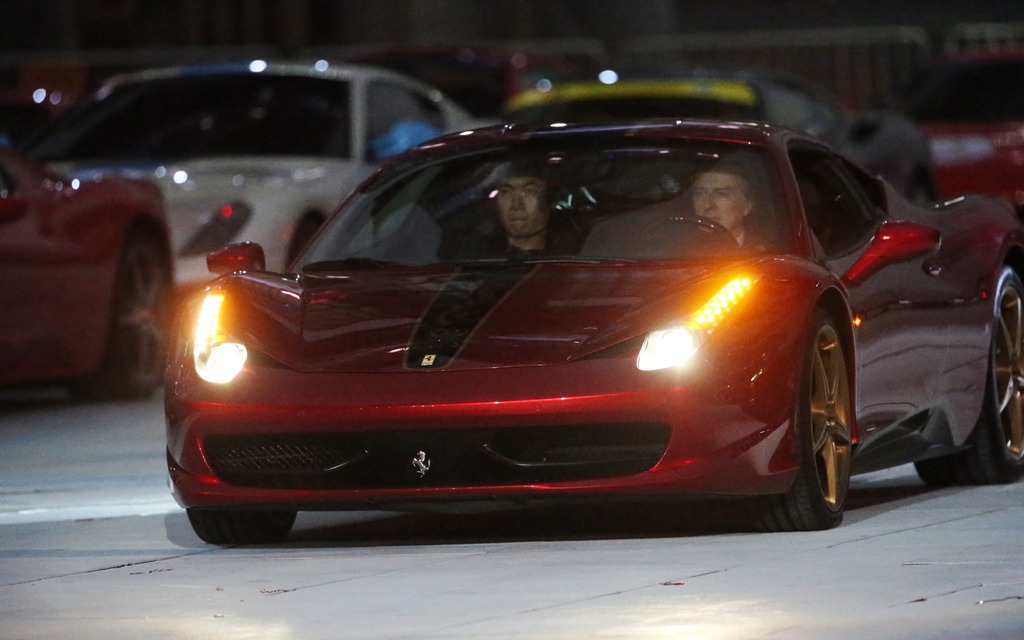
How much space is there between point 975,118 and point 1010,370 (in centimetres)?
1129

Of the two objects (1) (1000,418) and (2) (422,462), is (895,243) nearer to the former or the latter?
(1) (1000,418)

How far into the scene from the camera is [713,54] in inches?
1054

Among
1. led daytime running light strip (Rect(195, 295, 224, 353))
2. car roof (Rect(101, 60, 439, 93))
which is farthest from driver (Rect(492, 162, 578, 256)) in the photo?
car roof (Rect(101, 60, 439, 93))

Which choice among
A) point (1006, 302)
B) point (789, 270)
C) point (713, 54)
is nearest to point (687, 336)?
point (789, 270)

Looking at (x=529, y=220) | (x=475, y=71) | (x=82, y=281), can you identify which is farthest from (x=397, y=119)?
(x=529, y=220)

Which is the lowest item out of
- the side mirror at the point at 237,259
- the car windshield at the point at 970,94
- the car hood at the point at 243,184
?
the side mirror at the point at 237,259

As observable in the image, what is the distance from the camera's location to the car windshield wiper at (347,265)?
789cm

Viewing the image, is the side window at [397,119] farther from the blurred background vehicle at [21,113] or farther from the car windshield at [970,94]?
the car windshield at [970,94]

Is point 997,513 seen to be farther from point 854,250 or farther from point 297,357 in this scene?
point 297,357

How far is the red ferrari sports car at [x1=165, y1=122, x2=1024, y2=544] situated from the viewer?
6.91m

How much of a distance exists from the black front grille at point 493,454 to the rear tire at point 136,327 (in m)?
5.47

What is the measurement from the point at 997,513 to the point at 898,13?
29.5 meters

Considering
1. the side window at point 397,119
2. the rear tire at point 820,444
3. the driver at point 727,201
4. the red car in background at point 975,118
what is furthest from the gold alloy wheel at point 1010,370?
the red car in background at point 975,118

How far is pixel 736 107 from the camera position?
16.0 meters
